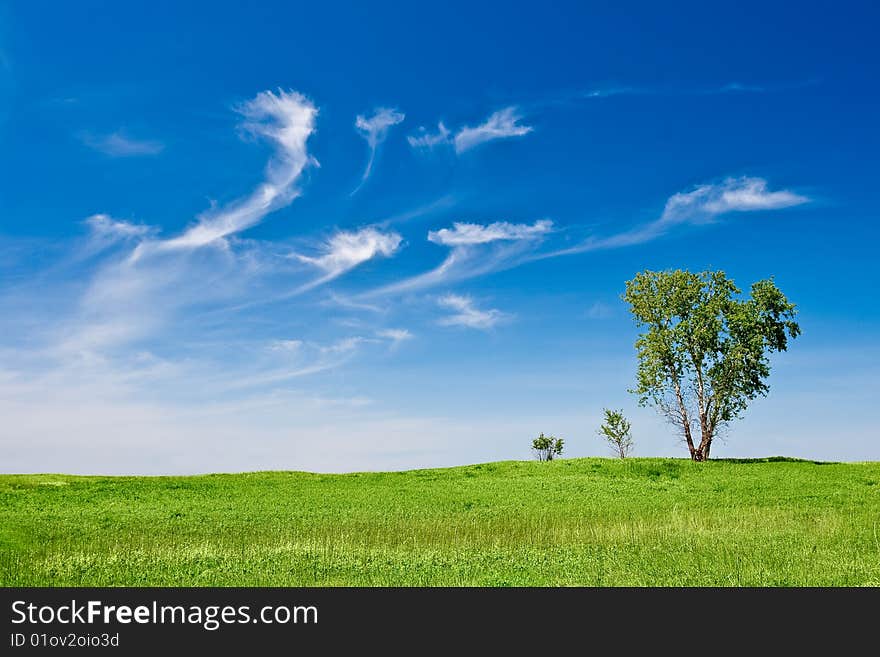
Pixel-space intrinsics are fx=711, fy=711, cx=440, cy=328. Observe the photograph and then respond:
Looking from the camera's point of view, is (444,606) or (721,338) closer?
(444,606)

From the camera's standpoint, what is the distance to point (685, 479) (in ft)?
140

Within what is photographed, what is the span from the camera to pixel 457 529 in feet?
79.6

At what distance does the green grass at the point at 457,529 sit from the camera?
16.0 metres

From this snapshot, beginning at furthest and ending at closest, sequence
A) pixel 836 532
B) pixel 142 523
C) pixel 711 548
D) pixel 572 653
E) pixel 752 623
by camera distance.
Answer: pixel 142 523, pixel 836 532, pixel 711 548, pixel 752 623, pixel 572 653

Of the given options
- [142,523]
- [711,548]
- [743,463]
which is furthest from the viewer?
[743,463]

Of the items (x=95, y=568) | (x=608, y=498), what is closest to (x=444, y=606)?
(x=95, y=568)

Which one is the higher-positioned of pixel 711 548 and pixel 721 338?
pixel 721 338

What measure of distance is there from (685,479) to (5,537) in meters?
35.0

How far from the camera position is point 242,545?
837 inches

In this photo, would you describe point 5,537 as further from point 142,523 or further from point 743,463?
point 743,463

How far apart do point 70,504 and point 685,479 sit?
33.2 m

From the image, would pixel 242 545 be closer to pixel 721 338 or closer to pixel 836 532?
pixel 836 532

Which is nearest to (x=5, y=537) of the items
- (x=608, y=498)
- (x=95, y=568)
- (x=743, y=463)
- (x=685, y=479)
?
(x=95, y=568)

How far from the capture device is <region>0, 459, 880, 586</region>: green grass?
1596cm
